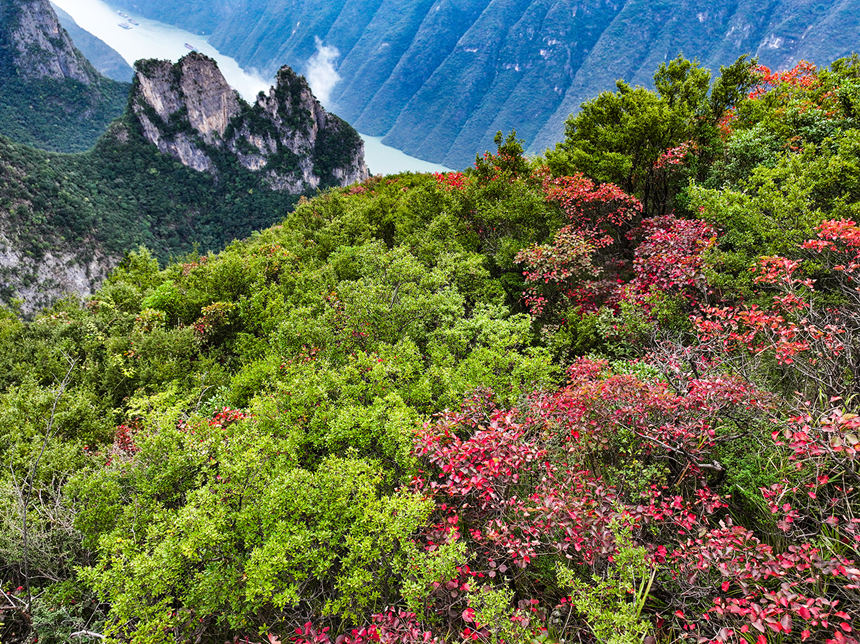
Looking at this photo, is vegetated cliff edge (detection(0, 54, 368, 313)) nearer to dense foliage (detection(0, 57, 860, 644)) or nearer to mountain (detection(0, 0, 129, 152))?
mountain (detection(0, 0, 129, 152))

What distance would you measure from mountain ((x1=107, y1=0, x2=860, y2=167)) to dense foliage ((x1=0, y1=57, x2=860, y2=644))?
108564 millimetres

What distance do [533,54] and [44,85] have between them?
17445cm

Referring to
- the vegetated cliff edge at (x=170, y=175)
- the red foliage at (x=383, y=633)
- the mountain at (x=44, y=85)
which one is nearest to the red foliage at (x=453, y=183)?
the red foliage at (x=383, y=633)

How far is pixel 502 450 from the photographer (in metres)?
4.45

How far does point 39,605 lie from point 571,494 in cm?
614

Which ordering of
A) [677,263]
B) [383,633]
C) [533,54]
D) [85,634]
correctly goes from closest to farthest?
1. [383,633]
2. [85,634]
3. [677,263]
4. [533,54]

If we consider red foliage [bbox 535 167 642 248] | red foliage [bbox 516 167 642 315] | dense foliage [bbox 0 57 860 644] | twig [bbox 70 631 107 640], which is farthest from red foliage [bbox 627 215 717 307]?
twig [bbox 70 631 107 640]

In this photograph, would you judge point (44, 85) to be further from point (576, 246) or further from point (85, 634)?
point (85, 634)

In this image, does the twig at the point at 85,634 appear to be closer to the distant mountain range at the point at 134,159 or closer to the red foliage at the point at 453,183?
the red foliage at the point at 453,183

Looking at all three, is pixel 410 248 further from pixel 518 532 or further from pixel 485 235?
pixel 518 532

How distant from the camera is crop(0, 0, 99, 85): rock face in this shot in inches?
4820

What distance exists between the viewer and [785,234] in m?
6.54

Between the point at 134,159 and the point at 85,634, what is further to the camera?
the point at 134,159

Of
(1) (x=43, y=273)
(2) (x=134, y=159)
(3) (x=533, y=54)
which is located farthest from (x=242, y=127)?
(3) (x=533, y=54)
